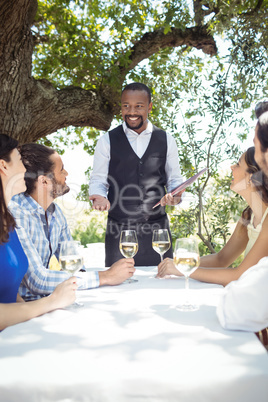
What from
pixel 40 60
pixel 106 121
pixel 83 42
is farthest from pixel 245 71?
pixel 40 60

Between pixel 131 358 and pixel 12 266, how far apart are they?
0.88 metres

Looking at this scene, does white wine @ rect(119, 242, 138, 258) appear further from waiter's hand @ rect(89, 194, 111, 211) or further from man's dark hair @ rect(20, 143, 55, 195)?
waiter's hand @ rect(89, 194, 111, 211)

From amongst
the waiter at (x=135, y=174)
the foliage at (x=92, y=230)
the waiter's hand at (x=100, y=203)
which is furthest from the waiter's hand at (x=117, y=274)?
the foliage at (x=92, y=230)

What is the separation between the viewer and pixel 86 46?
567 centimetres

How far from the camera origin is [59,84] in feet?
20.2

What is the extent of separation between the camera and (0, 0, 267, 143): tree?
4469 mm

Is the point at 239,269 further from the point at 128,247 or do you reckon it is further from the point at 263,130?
the point at 263,130

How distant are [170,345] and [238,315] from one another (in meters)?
0.22

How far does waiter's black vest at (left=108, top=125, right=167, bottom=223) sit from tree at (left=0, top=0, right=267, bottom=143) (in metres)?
1.68

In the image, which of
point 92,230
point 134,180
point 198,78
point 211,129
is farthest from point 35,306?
point 92,230

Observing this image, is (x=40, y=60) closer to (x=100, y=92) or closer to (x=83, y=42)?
(x=83, y=42)

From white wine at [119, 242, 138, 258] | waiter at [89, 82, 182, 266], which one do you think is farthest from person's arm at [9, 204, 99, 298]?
waiter at [89, 82, 182, 266]

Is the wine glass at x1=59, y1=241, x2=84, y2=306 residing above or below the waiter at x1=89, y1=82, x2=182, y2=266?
below

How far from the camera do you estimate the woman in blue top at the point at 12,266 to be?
1387 millimetres
